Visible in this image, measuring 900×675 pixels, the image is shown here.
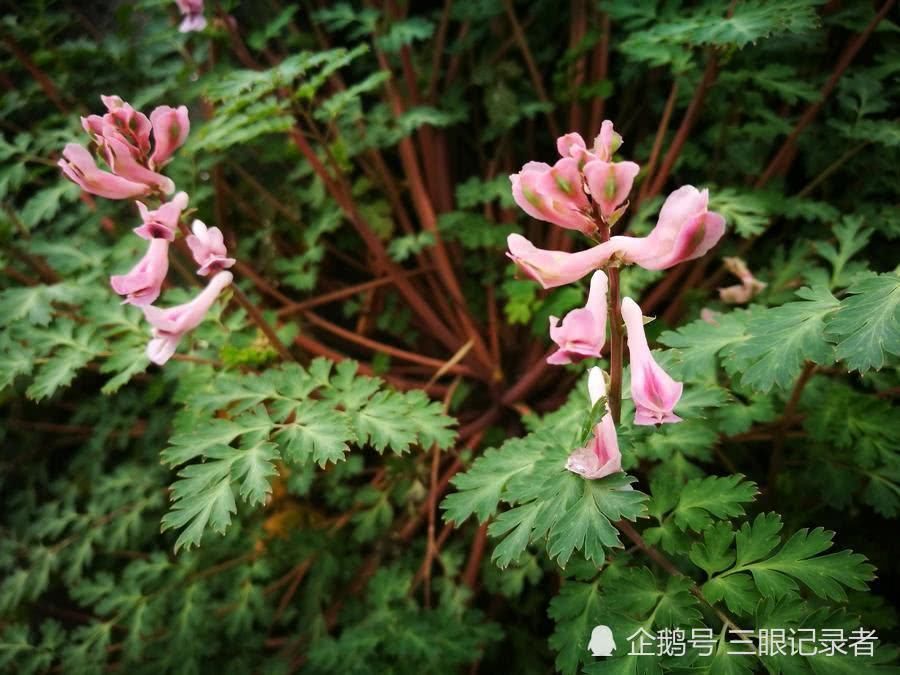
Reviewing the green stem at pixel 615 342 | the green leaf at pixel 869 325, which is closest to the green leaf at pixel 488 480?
the green stem at pixel 615 342

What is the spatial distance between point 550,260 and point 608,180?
128 millimetres

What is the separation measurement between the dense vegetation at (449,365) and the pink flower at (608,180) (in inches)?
2.4

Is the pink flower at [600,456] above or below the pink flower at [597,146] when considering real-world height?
below

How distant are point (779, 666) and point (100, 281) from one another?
2009 millimetres

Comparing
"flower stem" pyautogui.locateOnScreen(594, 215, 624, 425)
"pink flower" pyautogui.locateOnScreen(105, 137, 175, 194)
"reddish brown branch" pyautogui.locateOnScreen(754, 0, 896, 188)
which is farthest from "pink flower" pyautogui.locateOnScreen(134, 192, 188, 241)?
"reddish brown branch" pyautogui.locateOnScreen(754, 0, 896, 188)

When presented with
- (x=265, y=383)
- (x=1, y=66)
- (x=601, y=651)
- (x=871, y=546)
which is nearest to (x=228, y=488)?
(x=265, y=383)

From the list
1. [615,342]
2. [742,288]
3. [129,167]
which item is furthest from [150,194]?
[742,288]

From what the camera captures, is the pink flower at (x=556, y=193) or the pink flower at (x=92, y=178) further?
the pink flower at (x=92, y=178)

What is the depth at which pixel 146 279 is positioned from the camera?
1100mm

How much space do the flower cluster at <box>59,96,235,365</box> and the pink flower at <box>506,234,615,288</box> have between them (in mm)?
607

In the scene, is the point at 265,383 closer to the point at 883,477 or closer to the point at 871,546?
the point at 883,477

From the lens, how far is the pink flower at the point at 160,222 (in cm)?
108

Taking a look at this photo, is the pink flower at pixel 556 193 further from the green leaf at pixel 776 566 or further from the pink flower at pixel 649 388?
the green leaf at pixel 776 566

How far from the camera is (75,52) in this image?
7.13 ft
